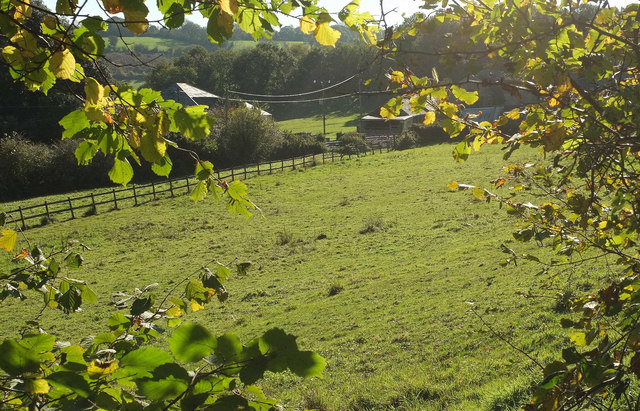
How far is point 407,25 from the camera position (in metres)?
2.59

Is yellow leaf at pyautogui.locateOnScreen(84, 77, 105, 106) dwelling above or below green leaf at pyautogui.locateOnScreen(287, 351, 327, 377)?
above

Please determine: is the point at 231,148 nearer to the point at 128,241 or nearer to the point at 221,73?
the point at 128,241

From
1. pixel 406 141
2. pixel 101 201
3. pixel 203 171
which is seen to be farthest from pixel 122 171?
pixel 406 141

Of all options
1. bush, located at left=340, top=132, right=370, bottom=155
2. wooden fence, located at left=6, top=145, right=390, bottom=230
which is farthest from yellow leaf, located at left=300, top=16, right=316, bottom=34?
bush, located at left=340, top=132, right=370, bottom=155

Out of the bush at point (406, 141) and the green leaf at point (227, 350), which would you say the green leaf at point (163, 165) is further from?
the bush at point (406, 141)

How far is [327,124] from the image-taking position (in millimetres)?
79000

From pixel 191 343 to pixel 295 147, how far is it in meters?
47.3

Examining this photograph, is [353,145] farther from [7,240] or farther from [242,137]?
[7,240]

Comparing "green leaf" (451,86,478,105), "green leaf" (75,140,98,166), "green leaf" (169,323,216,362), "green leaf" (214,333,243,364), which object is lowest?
"green leaf" (214,333,243,364)

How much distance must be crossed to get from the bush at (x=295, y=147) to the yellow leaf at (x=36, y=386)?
45.6 meters

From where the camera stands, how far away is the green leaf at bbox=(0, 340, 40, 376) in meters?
1.14

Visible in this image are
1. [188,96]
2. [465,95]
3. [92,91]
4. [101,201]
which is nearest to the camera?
[92,91]

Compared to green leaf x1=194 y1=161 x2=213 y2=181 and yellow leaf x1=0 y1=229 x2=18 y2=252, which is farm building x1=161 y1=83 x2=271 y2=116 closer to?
yellow leaf x1=0 y1=229 x2=18 y2=252

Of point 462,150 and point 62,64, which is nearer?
point 62,64
